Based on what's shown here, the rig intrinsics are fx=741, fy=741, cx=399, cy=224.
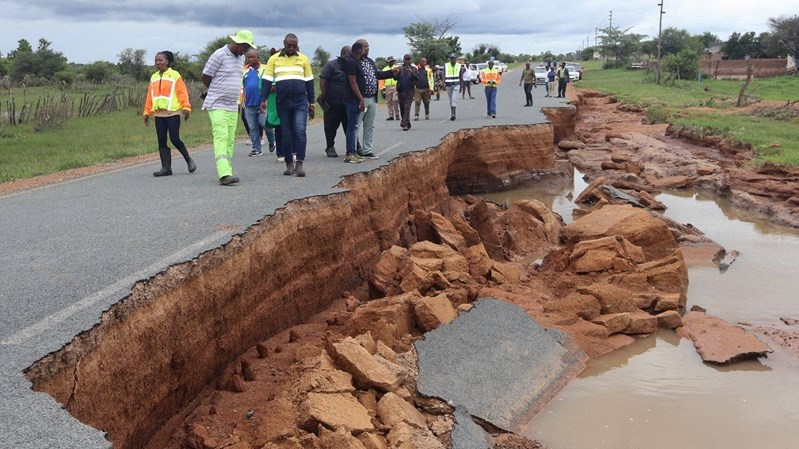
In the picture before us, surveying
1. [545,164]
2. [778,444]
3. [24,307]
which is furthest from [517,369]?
[545,164]

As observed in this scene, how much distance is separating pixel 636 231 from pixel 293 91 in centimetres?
517

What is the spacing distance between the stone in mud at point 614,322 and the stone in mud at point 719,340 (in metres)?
0.63

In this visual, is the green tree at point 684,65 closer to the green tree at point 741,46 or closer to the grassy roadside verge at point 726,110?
the grassy roadside verge at point 726,110

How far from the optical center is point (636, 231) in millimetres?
10539

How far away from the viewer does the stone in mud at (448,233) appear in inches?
386

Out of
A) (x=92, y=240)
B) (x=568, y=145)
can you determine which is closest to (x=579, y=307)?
(x=92, y=240)

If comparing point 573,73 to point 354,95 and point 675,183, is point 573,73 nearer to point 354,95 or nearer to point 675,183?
point 675,183

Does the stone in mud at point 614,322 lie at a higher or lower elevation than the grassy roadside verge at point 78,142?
lower

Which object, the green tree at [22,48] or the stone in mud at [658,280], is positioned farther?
the green tree at [22,48]

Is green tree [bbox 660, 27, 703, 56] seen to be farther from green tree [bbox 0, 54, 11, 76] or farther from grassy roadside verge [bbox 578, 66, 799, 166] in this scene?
green tree [bbox 0, 54, 11, 76]

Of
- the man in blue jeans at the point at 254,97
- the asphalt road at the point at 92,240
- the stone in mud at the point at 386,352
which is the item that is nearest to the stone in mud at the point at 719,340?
the stone in mud at the point at 386,352

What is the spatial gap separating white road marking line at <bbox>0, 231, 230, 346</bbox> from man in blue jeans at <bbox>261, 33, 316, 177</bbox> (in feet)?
12.2

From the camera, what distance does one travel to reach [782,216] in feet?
44.8

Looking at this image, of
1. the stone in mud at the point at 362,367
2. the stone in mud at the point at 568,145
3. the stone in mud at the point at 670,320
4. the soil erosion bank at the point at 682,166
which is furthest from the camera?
the stone in mud at the point at 568,145
